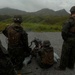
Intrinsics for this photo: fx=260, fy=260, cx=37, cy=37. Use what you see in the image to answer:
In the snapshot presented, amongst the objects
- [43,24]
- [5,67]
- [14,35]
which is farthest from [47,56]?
[43,24]

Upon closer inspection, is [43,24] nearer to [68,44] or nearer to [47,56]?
[68,44]

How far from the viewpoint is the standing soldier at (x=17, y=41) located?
9.64 metres

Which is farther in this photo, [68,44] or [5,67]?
[68,44]

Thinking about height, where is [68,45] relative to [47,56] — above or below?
above

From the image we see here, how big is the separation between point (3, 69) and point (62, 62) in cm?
676

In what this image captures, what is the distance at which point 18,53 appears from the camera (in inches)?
390

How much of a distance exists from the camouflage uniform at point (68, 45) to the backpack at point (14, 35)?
1.81 metres

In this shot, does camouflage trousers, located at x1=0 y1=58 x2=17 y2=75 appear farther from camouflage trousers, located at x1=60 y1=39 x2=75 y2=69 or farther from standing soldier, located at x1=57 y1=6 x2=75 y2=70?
camouflage trousers, located at x1=60 y1=39 x2=75 y2=69

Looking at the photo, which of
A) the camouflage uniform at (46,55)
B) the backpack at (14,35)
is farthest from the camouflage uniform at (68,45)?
the backpack at (14,35)

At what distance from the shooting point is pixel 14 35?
31.7 ft

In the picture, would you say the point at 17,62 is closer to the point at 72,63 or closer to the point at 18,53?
the point at 18,53

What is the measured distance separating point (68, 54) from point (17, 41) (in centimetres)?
A: 227

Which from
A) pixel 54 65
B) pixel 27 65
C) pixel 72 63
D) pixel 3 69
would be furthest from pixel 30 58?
pixel 3 69

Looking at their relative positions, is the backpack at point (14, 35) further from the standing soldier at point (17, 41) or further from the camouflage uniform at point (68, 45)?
the camouflage uniform at point (68, 45)
